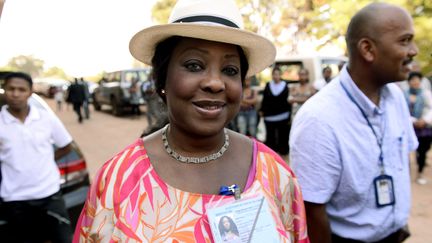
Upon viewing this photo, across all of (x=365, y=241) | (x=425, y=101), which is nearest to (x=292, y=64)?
(x=425, y=101)

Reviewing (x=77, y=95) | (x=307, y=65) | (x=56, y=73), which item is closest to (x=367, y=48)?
(x=307, y=65)

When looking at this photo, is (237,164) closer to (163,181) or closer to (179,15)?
(163,181)

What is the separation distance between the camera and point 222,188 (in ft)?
4.66

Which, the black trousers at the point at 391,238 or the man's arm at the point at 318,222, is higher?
the man's arm at the point at 318,222

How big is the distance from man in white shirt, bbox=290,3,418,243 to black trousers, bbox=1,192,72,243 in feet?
6.56

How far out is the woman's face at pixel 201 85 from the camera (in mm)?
1365

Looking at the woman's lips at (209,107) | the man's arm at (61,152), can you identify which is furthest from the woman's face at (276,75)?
the woman's lips at (209,107)

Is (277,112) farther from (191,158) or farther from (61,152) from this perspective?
(191,158)

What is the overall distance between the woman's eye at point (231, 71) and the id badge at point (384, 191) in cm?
93

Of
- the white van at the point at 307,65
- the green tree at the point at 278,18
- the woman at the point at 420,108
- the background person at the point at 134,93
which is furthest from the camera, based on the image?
the green tree at the point at 278,18

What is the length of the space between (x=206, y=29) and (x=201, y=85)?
178 millimetres

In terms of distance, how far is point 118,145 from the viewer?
961cm

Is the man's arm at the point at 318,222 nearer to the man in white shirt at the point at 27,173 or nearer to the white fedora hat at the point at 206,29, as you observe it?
the white fedora hat at the point at 206,29

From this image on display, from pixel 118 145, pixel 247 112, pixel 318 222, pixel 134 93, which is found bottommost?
pixel 118 145
